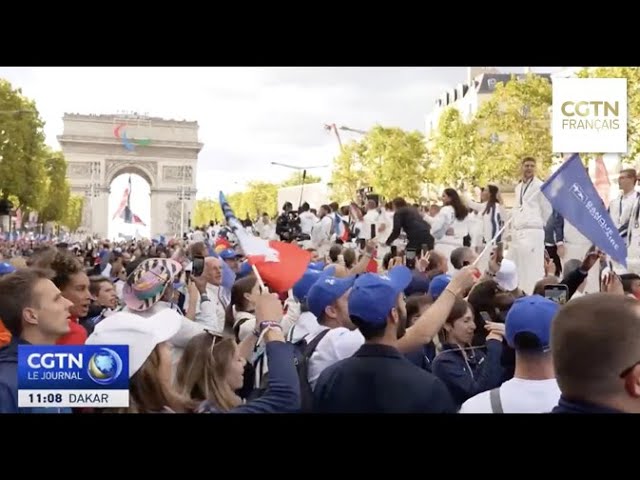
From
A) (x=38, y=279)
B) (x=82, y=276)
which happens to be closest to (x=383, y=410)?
(x=38, y=279)

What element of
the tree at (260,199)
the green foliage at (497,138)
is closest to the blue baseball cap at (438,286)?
the green foliage at (497,138)

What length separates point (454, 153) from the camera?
34469 mm

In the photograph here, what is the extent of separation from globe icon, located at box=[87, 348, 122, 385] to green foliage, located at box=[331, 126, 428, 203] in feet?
36.2

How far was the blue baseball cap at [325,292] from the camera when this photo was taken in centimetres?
485

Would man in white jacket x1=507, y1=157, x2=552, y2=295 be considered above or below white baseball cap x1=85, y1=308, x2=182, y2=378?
above

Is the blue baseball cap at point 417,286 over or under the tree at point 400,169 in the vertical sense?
under

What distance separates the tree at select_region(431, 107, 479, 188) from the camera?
33469mm

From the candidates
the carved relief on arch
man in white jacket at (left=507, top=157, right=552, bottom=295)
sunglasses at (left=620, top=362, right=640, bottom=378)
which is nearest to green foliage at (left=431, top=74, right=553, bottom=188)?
man in white jacket at (left=507, top=157, right=552, bottom=295)

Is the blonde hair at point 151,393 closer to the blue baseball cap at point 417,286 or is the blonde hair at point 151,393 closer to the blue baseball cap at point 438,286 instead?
the blue baseball cap at point 438,286

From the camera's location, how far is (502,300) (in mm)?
5605

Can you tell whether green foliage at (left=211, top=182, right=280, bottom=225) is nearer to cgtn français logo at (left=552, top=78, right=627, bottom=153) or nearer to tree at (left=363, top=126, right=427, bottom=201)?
tree at (left=363, top=126, right=427, bottom=201)

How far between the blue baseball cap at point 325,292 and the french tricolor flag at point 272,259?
229 millimetres
